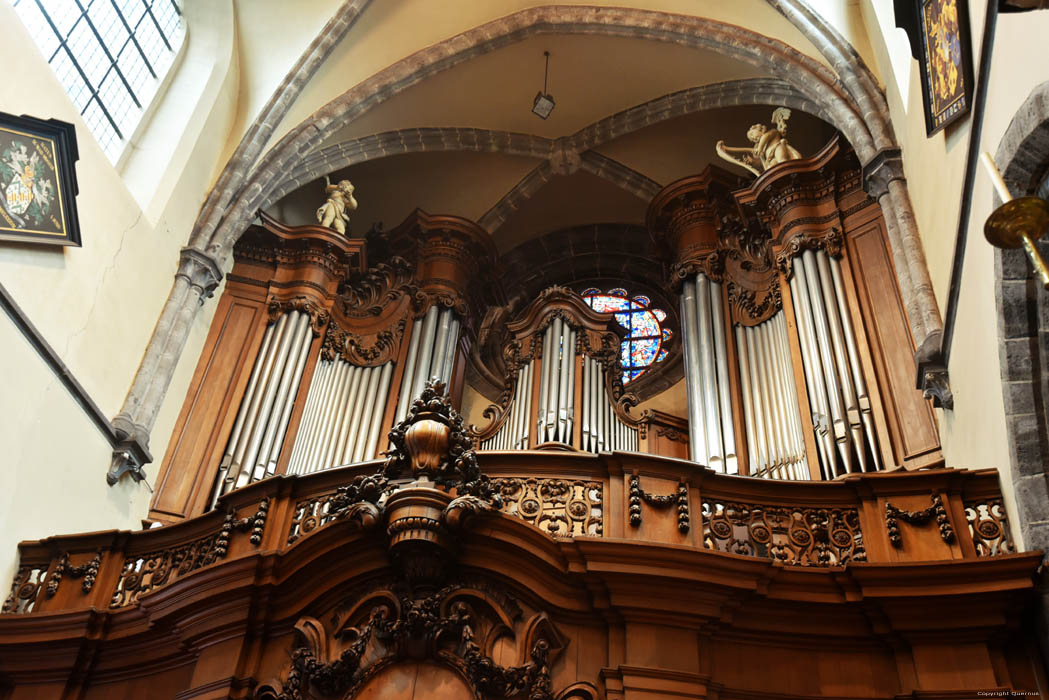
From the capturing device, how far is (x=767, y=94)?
1058cm

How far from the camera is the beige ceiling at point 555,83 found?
11.1 m

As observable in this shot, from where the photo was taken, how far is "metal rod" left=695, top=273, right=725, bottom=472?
8.41 meters

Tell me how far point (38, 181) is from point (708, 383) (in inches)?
218

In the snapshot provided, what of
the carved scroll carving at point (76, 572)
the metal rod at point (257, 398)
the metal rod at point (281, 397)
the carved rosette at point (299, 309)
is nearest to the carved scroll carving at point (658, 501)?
the carved scroll carving at point (76, 572)

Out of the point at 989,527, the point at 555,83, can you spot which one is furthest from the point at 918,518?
the point at 555,83

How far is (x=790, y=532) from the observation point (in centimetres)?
583

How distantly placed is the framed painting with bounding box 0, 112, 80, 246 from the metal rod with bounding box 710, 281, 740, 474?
529 centimetres

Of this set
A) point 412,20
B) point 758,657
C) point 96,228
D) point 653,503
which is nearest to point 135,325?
point 96,228

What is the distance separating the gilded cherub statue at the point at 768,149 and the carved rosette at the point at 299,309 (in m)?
4.33

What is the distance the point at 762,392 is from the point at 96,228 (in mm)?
5573

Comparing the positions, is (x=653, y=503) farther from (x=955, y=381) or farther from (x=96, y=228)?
(x=96, y=228)

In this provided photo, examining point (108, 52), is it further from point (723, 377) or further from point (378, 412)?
point (723, 377)

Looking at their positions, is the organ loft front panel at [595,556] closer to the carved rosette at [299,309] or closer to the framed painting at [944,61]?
the carved rosette at [299,309]

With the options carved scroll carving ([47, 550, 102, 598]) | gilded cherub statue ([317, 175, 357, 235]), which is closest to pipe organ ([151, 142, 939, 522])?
gilded cherub statue ([317, 175, 357, 235])
